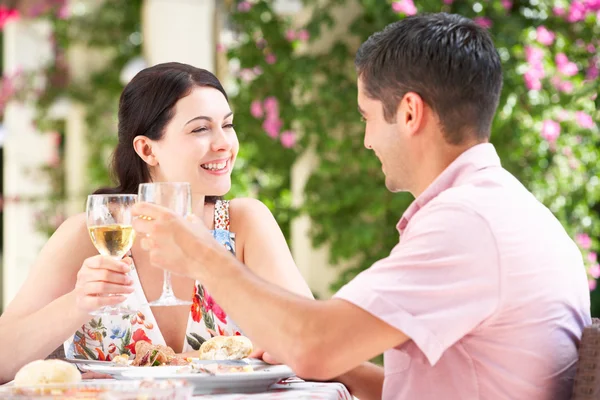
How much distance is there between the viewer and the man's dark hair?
1.78 meters

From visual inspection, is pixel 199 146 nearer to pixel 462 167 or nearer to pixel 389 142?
pixel 389 142

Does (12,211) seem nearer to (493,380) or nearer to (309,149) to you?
(309,149)

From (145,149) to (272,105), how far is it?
8.39 feet

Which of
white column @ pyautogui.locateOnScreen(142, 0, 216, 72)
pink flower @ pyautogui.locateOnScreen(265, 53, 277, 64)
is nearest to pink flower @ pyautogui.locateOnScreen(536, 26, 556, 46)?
pink flower @ pyautogui.locateOnScreen(265, 53, 277, 64)

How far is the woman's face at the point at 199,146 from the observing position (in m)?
2.70

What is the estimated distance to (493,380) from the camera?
5.57 ft

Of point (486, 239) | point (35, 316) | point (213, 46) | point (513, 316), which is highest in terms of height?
point (213, 46)

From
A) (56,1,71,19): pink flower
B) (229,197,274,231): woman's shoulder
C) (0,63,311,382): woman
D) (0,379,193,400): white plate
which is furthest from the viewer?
(56,1,71,19): pink flower

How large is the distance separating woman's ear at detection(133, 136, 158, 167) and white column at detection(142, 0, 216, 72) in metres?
3.75

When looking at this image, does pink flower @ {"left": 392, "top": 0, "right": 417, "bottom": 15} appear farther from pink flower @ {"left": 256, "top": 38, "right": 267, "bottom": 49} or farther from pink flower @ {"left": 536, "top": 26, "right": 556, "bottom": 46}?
pink flower @ {"left": 256, "top": 38, "right": 267, "bottom": 49}

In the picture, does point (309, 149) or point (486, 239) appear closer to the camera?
point (486, 239)

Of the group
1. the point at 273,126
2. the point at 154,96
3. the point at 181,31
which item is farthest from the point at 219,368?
the point at 181,31

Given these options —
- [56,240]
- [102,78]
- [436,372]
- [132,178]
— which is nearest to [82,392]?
[436,372]

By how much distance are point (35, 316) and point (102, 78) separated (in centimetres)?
646
